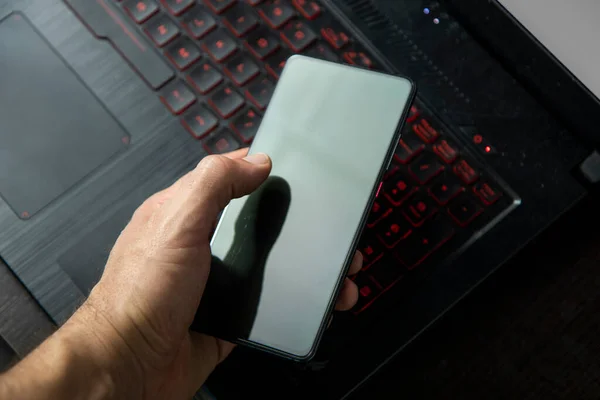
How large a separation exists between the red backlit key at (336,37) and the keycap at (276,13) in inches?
1.4

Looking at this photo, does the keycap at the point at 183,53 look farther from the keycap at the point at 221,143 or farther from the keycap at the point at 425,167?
the keycap at the point at 425,167

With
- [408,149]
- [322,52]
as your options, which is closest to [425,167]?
[408,149]

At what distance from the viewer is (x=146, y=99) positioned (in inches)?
19.3

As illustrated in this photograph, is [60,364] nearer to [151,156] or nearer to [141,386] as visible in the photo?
[141,386]

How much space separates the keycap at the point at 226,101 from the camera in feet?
1.55

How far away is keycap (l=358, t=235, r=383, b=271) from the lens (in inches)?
17.6

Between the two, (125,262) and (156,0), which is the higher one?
(156,0)

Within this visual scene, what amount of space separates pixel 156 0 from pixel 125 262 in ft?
0.79

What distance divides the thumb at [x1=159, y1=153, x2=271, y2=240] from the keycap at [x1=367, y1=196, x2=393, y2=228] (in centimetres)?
10

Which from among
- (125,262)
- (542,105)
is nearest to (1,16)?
(125,262)

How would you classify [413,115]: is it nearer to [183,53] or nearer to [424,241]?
[424,241]

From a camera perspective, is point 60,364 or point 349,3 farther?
point 349,3

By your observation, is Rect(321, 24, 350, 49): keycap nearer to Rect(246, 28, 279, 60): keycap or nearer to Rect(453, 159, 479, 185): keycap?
Rect(246, 28, 279, 60): keycap

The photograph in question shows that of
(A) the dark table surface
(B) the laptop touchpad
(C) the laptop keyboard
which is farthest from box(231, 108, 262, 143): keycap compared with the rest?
(A) the dark table surface
